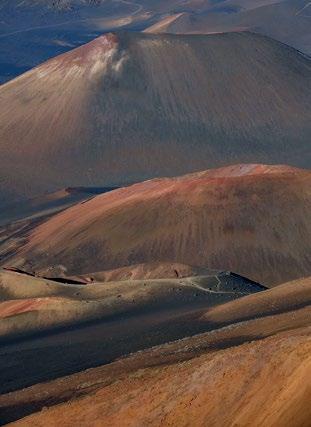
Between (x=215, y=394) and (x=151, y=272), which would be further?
(x=151, y=272)

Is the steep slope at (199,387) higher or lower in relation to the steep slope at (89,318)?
higher

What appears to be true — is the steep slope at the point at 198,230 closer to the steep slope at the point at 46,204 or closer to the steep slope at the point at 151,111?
the steep slope at the point at 46,204

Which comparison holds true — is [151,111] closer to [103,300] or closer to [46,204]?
[46,204]

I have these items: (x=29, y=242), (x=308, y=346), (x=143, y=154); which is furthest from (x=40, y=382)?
(x=143, y=154)

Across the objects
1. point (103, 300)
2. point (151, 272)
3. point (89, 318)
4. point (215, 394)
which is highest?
point (215, 394)

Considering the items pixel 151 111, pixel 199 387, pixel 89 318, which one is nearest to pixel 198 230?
pixel 89 318

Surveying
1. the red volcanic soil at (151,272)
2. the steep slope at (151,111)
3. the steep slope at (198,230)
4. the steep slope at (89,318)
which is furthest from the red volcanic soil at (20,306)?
the steep slope at (151,111)

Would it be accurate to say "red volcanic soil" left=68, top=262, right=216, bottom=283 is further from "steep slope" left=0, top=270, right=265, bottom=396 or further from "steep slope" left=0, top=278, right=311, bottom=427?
"steep slope" left=0, top=278, right=311, bottom=427
